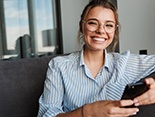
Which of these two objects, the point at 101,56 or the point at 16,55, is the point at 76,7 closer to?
the point at 16,55

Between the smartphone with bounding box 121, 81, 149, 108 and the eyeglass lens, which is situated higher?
the eyeglass lens

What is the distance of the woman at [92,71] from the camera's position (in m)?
0.93

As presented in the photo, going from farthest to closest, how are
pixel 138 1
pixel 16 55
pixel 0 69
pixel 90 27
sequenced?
pixel 16 55, pixel 138 1, pixel 0 69, pixel 90 27

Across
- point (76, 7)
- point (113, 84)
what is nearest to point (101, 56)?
point (113, 84)

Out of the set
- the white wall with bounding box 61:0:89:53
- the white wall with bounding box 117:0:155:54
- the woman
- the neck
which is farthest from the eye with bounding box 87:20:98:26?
the white wall with bounding box 61:0:89:53

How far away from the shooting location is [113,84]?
3.24 feet

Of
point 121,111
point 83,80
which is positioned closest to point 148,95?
point 121,111

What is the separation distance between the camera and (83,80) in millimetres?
974

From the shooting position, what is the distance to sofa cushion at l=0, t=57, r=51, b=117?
116 cm

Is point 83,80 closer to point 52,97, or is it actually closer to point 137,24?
point 52,97

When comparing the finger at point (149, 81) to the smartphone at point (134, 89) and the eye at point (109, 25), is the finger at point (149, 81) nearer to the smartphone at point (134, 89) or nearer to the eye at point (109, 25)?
the smartphone at point (134, 89)

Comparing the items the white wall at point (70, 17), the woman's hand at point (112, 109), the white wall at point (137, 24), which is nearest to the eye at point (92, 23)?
the woman's hand at point (112, 109)

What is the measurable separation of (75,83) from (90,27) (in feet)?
0.79

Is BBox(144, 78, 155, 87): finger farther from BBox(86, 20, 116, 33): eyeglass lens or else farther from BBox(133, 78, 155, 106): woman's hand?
BBox(86, 20, 116, 33): eyeglass lens
